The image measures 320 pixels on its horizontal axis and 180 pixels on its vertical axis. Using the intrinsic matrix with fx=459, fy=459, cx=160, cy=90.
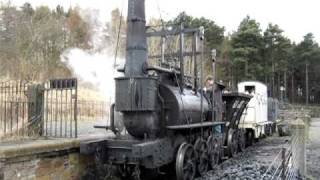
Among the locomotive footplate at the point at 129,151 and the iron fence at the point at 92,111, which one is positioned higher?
the iron fence at the point at 92,111

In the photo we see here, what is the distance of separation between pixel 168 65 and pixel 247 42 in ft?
172

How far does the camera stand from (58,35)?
26.4 m

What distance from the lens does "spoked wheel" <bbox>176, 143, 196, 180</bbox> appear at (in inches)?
412

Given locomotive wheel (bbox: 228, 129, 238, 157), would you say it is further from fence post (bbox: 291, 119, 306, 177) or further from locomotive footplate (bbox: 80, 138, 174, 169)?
locomotive footplate (bbox: 80, 138, 174, 169)

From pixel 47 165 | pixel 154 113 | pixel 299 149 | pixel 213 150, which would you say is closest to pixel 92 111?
pixel 213 150

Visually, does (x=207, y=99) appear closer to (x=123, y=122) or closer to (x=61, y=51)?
(x=123, y=122)

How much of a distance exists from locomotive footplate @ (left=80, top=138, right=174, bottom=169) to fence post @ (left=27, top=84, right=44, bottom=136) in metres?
1.55

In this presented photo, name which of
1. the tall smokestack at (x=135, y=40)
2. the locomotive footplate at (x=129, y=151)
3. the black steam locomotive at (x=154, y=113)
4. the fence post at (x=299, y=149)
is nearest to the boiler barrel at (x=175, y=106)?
the black steam locomotive at (x=154, y=113)

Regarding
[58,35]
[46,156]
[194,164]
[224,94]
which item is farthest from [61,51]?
[46,156]

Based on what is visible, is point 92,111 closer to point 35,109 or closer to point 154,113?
point 35,109

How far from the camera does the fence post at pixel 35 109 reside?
1043 centimetres

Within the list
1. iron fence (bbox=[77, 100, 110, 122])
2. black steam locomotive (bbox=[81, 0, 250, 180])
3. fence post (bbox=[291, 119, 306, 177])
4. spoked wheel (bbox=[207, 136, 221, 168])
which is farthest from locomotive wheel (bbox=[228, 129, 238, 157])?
fence post (bbox=[291, 119, 306, 177])

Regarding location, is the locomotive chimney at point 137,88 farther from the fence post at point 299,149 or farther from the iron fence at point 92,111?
the iron fence at point 92,111

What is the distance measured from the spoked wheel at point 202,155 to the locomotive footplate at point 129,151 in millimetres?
1849
